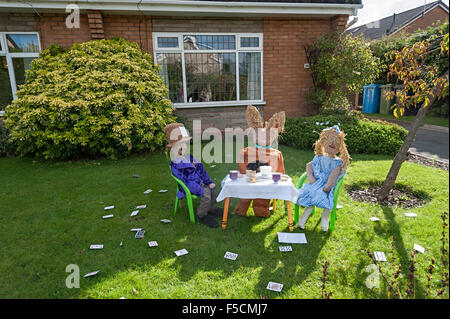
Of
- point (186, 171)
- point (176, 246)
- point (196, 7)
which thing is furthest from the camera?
point (196, 7)

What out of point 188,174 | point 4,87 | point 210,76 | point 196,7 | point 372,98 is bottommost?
point 188,174

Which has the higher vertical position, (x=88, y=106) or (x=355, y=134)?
(x=88, y=106)

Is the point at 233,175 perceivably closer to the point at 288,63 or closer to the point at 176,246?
the point at 176,246

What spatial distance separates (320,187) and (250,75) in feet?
24.5

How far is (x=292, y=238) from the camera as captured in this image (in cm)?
389

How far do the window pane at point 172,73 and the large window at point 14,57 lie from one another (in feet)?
12.6

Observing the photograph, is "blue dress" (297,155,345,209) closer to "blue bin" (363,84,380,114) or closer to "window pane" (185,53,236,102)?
"window pane" (185,53,236,102)

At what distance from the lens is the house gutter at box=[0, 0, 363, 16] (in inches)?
325

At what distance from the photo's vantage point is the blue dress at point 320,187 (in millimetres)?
3995

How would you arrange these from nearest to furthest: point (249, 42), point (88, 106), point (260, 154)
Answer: point (260, 154) < point (88, 106) < point (249, 42)

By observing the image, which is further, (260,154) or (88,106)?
(88,106)

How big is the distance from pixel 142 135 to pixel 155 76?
2.09 metres

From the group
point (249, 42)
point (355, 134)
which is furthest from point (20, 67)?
point (355, 134)

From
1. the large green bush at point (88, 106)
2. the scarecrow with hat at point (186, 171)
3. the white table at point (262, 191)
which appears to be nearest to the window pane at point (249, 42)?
the large green bush at point (88, 106)
